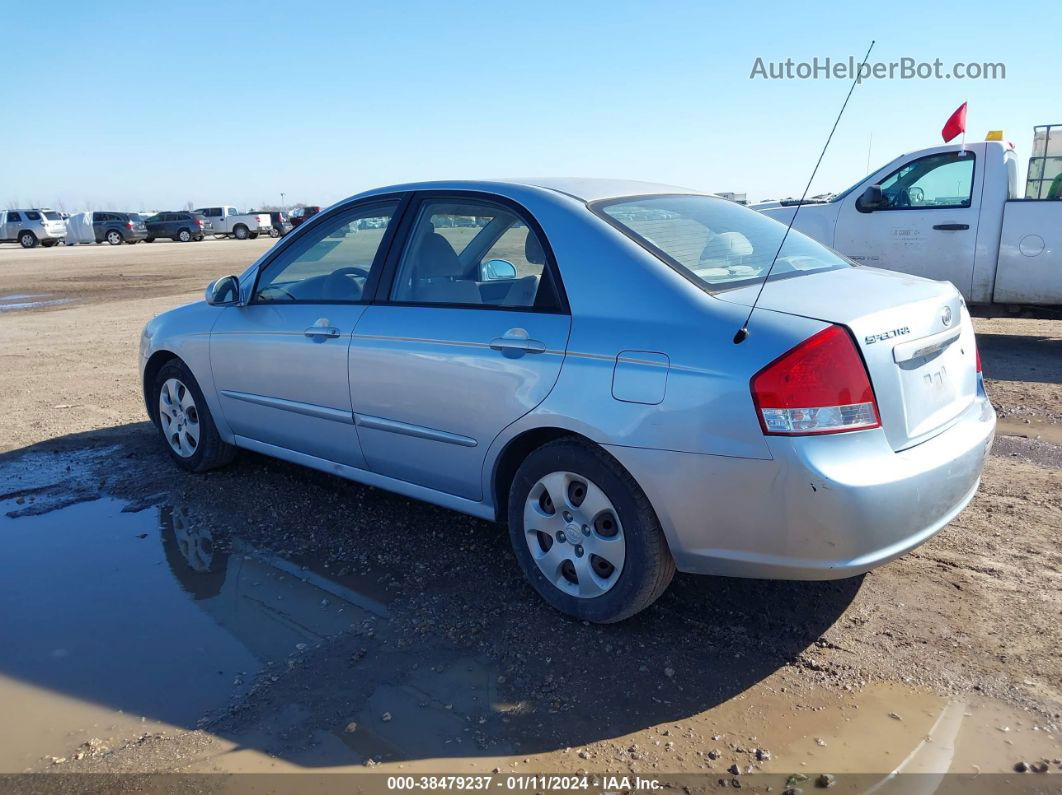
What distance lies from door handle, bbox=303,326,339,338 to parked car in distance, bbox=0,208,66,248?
42605mm

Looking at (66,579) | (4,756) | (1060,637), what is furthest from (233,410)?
(1060,637)

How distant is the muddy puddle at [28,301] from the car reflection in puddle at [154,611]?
12254mm

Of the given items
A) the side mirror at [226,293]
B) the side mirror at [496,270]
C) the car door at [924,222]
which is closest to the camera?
the side mirror at [496,270]

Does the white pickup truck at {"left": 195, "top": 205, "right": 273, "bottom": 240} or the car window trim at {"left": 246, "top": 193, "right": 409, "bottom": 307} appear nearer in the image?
the car window trim at {"left": 246, "top": 193, "right": 409, "bottom": 307}

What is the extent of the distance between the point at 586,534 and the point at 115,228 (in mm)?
46170

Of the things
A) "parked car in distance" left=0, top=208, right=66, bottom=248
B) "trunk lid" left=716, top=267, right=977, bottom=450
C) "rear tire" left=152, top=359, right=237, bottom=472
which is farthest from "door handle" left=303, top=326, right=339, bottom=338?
"parked car in distance" left=0, top=208, right=66, bottom=248

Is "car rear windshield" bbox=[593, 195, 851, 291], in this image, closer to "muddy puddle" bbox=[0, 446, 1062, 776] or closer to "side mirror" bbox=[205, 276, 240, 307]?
"muddy puddle" bbox=[0, 446, 1062, 776]

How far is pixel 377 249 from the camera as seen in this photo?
166 inches

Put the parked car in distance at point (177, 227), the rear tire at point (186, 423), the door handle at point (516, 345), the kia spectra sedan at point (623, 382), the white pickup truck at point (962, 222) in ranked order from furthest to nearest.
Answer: the parked car in distance at point (177, 227), the white pickup truck at point (962, 222), the rear tire at point (186, 423), the door handle at point (516, 345), the kia spectra sedan at point (623, 382)

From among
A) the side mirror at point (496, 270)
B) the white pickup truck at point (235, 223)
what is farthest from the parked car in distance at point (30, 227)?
the side mirror at point (496, 270)

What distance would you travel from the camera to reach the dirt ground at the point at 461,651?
2.72 m

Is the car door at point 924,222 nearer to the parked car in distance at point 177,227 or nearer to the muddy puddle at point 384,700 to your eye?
the muddy puddle at point 384,700

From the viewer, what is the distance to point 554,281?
11.2 ft

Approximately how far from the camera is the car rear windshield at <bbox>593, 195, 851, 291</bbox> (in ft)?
10.9
